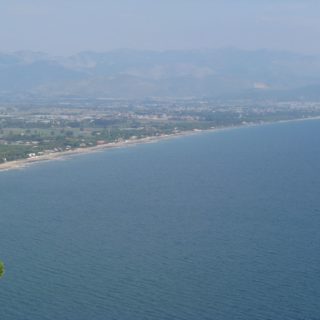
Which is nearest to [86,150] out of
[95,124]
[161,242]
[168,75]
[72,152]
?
[72,152]

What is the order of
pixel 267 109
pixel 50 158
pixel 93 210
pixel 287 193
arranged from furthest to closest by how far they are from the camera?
pixel 267 109 → pixel 50 158 → pixel 287 193 → pixel 93 210

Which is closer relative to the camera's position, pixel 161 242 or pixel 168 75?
pixel 161 242

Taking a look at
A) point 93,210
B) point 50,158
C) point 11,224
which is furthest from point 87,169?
point 11,224

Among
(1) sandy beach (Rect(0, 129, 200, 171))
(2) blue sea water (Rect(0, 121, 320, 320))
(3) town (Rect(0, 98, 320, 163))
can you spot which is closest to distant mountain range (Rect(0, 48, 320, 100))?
(3) town (Rect(0, 98, 320, 163))

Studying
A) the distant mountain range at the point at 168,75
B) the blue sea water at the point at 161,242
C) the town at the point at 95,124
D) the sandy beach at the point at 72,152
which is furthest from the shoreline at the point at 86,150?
the distant mountain range at the point at 168,75

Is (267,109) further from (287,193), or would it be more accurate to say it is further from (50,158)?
(287,193)

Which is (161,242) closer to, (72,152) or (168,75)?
(72,152)
